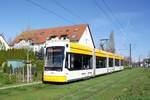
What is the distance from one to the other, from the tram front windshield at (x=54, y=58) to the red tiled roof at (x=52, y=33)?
41.8 m

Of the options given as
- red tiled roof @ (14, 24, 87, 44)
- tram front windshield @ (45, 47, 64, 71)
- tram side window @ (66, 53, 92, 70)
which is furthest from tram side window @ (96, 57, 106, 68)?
red tiled roof @ (14, 24, 87, 44)

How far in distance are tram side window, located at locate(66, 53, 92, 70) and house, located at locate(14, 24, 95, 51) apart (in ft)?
119

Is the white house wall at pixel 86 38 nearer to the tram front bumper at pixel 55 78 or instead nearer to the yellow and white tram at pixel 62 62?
the yellow and white tram at pixel 62 62

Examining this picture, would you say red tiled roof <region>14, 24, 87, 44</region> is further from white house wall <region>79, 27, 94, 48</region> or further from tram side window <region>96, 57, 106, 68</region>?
tram side window <region>96, 57, 106, 68</region>

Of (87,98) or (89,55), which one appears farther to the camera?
(89,55)

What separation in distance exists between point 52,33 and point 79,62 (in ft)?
159

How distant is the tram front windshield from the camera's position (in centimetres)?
2148

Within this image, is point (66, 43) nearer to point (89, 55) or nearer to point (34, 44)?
point (89, 55)

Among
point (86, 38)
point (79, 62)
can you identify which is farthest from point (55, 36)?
point (79, 62)

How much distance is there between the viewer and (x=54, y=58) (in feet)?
71.8

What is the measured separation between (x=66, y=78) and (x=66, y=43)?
2573mm

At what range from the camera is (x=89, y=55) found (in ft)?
92.6

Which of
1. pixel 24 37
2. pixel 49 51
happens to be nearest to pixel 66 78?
pixel 49 51

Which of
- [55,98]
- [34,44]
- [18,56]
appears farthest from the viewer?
[34,44]
